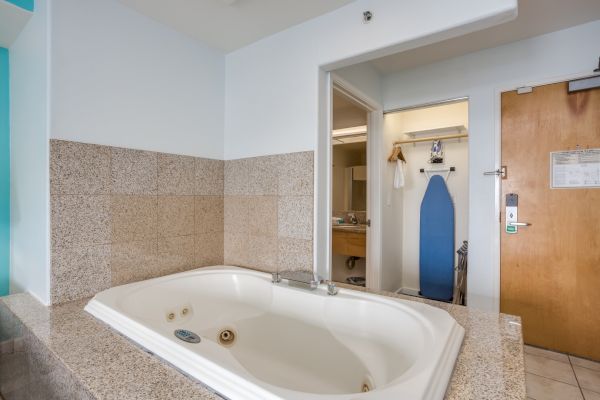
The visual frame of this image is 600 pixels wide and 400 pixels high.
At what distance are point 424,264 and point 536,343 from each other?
1.16 meters

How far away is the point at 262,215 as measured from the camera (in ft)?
7.13

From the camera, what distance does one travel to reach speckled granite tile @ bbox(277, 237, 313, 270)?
1.95 meters

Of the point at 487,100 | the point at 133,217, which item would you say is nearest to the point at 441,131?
the point at 487,100

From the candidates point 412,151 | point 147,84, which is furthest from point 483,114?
point 147,84

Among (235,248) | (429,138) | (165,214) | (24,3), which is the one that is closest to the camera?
(24,3)

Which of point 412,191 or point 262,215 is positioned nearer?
point 262,215

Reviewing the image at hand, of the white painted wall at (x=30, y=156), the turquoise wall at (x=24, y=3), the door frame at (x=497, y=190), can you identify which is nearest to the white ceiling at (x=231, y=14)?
the turquoise wall at (x=24, y=3)

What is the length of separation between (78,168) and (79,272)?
55cm

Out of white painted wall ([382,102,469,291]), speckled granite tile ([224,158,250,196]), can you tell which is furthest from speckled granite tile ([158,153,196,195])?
white painted wall ([382,102,469,291])

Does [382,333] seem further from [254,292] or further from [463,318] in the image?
[254,292]

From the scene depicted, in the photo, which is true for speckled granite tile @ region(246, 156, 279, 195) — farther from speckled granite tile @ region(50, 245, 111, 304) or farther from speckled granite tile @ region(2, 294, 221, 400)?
speckled granite tile @ region(2, 294, 221, 400)

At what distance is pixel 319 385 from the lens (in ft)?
5.10

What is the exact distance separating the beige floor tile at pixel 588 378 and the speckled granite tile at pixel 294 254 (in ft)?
6.01

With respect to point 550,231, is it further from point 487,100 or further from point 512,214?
point 487,100
